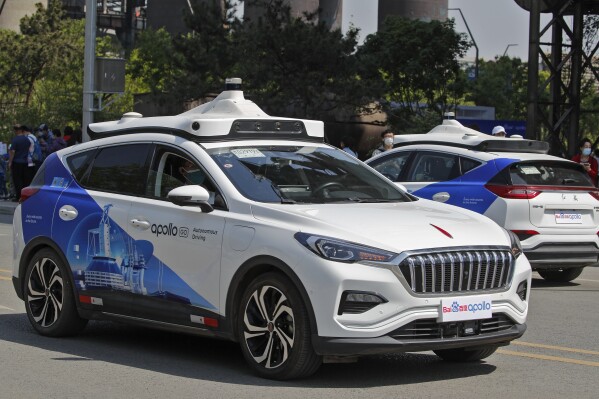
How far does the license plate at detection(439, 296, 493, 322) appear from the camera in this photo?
7575 mm

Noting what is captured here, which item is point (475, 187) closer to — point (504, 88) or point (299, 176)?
point (299, 176)

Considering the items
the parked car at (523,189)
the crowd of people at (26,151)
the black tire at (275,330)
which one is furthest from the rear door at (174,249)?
the crowd of people at (26,151)

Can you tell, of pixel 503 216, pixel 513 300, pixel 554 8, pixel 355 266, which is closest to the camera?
pixel 355 266

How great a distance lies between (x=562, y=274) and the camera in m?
15.4

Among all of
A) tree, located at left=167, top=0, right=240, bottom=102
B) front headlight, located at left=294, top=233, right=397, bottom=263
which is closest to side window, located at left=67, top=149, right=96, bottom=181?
front headlight, located at left=294, top=233, right=397, bottom=263

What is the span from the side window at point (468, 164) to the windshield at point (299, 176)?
5.18 meters

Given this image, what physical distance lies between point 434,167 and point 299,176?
630 cm

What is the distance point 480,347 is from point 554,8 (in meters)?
20.3

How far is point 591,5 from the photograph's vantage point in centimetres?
2900

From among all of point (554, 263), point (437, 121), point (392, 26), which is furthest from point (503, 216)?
point (392, 26)

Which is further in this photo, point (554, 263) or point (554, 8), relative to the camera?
point (554, 8)

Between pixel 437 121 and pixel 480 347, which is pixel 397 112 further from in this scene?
pixel 480 347

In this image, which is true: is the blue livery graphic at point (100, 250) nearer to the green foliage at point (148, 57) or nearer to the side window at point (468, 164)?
the side window at point (468, 164)

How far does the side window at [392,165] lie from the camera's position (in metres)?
15.2
